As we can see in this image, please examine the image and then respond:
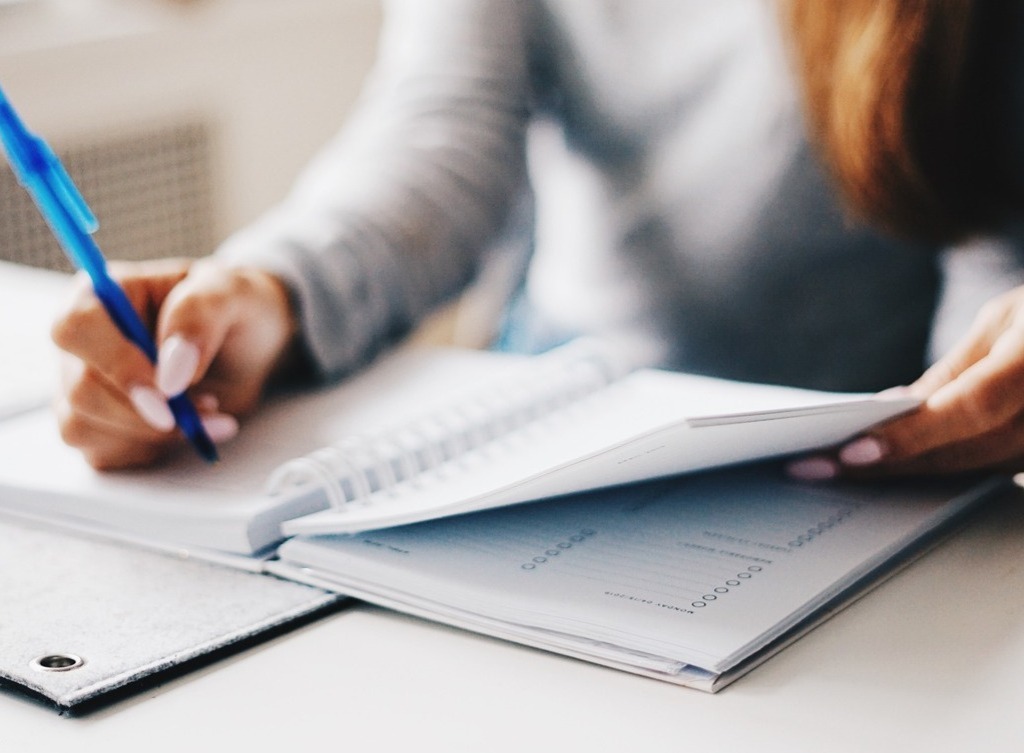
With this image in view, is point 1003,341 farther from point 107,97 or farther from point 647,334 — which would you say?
point 107,97

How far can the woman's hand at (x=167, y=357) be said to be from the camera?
0.63 metres

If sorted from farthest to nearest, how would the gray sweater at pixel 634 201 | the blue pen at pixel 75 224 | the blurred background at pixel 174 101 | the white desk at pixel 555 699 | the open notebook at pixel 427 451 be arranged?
the blurred background at pixel 174 101 → the gray sweater at pixel 634 201 → the blue pen at pixel 75 224 → the open notebook at pixel 427 451 → the white desk at pixel 555 699

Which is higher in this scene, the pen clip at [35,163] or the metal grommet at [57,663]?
the pen clip at [35,163]

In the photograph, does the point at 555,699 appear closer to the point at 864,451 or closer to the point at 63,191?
the point at 864,451

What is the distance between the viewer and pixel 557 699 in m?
0.44

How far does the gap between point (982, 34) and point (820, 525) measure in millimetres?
420

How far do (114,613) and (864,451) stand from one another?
0.35m

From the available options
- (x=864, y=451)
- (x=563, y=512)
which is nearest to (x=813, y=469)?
(x=864, y=451)

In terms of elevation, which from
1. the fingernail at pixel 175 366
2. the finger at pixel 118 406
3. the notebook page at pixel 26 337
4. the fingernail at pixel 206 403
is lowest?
the notebook page at pixel 26 337

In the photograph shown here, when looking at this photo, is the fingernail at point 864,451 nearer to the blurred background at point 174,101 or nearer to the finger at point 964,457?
the finger at point 964,457

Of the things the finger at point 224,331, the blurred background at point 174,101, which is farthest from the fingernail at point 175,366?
the blurred background at point 174,101

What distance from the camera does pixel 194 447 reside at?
66 cm

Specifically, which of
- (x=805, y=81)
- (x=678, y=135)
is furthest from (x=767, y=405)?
(x=678, y=135)

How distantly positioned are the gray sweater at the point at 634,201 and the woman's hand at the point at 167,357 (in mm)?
107
